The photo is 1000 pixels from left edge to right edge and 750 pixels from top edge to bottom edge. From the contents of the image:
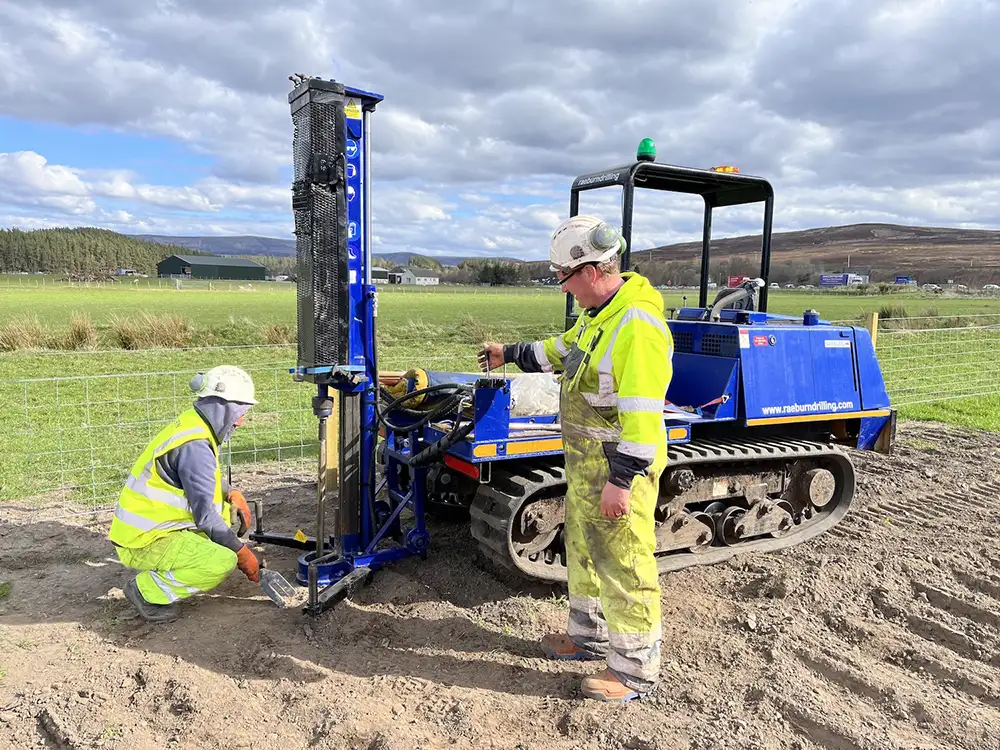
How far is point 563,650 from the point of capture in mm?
4207

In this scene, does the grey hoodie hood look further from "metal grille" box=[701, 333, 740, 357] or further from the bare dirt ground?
"metal grille" box=[701, 333, 740, 357]

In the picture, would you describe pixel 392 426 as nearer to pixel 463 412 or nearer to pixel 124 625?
pixel 463 412

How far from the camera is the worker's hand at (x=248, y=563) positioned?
185 inches

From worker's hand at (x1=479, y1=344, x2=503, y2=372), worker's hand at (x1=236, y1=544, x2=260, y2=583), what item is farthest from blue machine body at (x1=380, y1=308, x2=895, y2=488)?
worker's hand at (x1=236, y1=544, x2=260, y2=583)

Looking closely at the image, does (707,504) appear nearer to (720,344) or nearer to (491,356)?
(720,344)

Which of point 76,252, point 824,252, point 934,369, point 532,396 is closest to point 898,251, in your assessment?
point 824,252

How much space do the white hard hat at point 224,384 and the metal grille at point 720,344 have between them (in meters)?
3.29

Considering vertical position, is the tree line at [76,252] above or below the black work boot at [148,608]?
above

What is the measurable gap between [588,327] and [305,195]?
6.11ft

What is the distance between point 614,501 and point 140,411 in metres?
9.26

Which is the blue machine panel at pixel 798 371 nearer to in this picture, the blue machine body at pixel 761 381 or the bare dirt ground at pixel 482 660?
the blue machine body at pixel 761 381

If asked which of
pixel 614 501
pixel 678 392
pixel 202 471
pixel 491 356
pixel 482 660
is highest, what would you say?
pixel 491 356

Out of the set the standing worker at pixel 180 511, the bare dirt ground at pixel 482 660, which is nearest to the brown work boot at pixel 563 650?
the bare dirt ground at pixel 482 660

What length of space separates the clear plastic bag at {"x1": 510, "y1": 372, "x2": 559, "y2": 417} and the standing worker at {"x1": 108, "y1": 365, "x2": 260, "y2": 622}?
1724 mm
